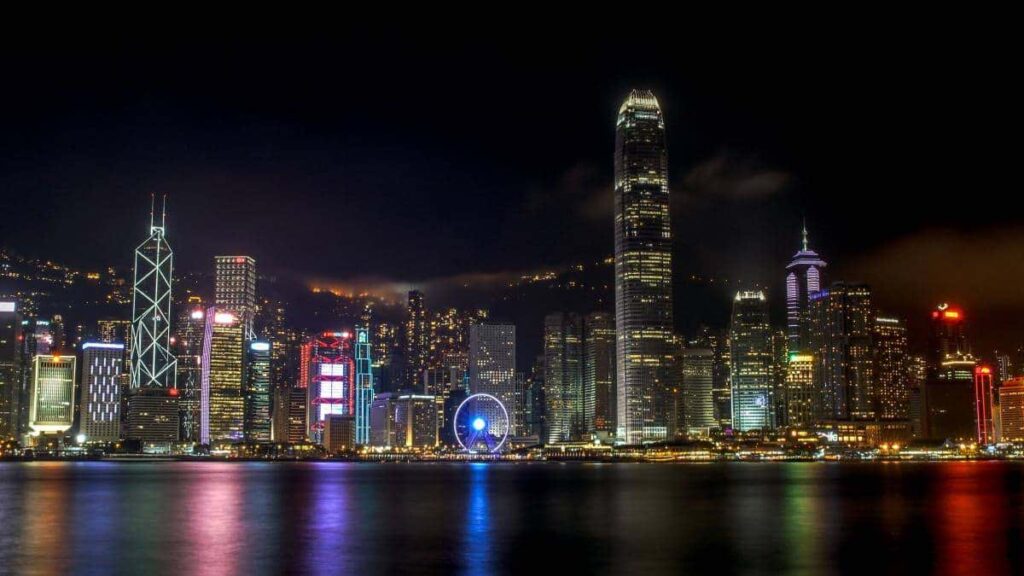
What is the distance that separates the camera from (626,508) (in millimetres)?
77812

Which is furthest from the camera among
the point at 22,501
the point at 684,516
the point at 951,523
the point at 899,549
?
the point at 22,501

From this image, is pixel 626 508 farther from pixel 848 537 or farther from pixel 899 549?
pixel 899 549

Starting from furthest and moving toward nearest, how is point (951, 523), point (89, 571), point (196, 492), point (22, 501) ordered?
point (196, 492) < point (22, 501) < point (951, 523) < point (89, 571)

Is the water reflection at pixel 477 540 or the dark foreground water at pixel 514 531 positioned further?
the dark foreground water at pixel 514 531

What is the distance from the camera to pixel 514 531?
61.2 metres

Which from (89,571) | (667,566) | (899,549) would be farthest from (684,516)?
(89,571)

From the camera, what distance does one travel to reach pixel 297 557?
48750mm

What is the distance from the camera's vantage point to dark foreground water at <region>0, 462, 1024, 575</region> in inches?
1815

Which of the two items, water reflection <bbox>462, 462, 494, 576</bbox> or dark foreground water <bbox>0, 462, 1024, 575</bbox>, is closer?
water reflection <bbox>462, 462, 494, 576</bbox>

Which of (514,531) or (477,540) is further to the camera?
(514,531)

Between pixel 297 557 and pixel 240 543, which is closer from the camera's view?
pixel 297 557

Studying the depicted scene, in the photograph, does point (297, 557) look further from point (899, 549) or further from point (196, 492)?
point (196, 492)

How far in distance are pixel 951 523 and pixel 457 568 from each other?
112 ft

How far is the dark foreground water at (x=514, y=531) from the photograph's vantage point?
46094mm
